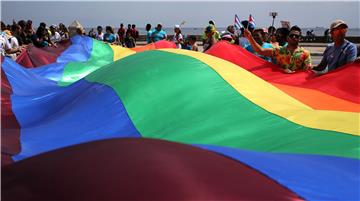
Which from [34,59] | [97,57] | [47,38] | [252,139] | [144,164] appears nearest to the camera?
[144,164]

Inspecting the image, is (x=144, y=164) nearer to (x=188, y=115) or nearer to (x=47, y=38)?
(x=188, y=115)

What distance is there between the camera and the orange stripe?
3607 millimetres

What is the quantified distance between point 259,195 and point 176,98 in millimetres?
1609

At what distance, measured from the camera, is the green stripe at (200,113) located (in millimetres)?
2660

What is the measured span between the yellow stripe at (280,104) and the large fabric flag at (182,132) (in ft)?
0.04

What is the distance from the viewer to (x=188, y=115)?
301 centimetres

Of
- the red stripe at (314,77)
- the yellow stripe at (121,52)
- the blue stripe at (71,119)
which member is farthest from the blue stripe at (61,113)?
the yellow stripe at (121,52)

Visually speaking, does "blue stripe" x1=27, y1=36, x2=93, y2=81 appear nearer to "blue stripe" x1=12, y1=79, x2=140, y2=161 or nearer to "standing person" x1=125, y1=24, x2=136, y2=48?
"blue stripe" x1=12, y1=79, x2=140, y2=161

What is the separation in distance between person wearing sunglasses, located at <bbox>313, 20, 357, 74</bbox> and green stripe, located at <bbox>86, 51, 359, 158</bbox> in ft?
5.20

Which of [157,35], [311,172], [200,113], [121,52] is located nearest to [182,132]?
[200,113]

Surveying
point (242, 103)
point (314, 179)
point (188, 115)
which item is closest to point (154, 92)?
point (188, 115)

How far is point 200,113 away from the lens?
301 cm

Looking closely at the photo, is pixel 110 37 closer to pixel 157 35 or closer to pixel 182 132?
pixel 157 35

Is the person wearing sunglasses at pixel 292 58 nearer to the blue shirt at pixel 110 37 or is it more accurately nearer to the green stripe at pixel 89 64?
the green stripe at pixel 89 64
